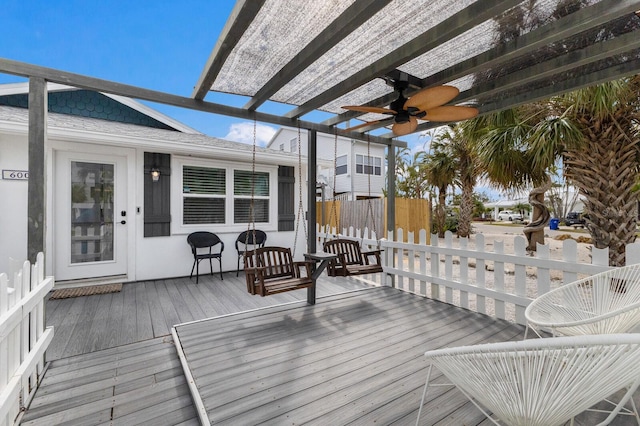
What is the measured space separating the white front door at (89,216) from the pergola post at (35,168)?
2840mm

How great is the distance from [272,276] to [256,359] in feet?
4.40

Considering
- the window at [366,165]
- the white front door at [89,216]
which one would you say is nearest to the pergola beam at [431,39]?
the white front door at [89,216]

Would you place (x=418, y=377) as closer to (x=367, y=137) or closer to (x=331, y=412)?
(x=331, y=412)

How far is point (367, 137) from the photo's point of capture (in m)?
4.53

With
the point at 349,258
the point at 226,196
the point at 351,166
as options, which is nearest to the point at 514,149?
the point at 349,258

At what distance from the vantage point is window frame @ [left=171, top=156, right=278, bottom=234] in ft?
18.0

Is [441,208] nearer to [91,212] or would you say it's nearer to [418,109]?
[418,109]

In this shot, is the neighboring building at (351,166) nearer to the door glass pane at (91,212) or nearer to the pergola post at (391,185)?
the pergola post at (391,185)

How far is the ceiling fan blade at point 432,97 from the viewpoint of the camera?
2.45 metres

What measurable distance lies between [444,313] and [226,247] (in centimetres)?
423

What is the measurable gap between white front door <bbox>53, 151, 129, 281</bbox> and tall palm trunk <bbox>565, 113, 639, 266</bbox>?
7.58 metres

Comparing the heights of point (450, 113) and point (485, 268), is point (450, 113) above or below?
above

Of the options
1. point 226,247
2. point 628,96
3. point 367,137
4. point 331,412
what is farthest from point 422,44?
point 226,247

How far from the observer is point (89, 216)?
191 inches
